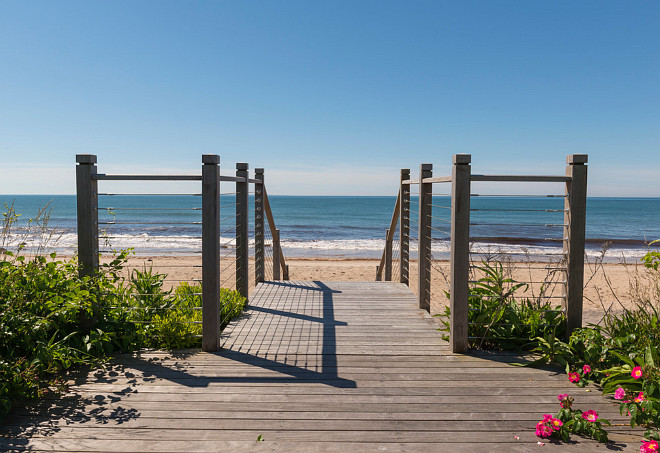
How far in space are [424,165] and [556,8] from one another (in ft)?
36.7

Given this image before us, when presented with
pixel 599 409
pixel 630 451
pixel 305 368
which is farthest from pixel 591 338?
pixel 305 368

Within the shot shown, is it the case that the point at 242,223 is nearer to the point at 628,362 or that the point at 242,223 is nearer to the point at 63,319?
the point at 63,319

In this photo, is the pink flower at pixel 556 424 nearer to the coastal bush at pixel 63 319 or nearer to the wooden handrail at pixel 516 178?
the wooden handrail at pixel 516 178

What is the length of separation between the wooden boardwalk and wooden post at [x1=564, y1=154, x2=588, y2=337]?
82 centimetres

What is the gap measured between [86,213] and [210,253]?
1115mm

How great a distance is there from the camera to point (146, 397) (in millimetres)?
2922

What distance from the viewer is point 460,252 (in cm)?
381

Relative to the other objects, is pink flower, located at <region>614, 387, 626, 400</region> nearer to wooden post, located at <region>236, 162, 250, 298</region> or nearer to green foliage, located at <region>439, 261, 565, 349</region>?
green foliage, located at <region>439, 261, 565, 349</region>

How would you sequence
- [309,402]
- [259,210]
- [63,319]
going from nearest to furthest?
[309,402] < [63,319] < [259,210]

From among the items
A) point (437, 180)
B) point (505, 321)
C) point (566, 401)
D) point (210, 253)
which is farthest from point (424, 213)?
point (566, 401)

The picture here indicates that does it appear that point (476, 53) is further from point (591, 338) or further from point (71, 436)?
point (71, 436)

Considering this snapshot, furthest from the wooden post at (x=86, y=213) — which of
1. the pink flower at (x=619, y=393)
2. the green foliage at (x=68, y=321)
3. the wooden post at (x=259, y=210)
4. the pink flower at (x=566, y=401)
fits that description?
the pink flower at (x=619, y=393)

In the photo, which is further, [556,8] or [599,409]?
[556,8]

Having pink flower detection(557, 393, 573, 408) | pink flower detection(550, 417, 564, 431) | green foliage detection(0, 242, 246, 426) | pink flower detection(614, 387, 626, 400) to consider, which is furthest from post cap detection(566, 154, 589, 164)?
green foliage detection(0, 242, 246, 426)
